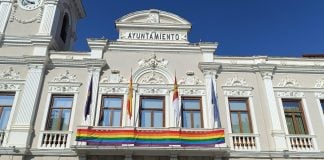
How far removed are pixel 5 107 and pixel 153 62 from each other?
7.08m

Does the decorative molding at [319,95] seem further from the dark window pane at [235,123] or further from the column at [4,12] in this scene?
the column at [4,12]

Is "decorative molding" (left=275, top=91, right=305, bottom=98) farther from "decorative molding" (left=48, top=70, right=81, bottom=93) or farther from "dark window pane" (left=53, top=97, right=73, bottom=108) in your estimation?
"dark window pane" (left=53, top=97, right=73, bottom=108)

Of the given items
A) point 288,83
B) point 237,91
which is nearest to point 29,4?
point 237,91

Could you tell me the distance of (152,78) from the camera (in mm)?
16031

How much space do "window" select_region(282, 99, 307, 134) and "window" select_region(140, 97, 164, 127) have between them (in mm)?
5852

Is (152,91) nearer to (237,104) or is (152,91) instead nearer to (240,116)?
(237,104)

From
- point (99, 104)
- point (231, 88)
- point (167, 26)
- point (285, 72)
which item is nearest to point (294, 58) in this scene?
point (285, 72)

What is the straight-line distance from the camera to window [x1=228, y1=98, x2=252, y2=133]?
49.5ft

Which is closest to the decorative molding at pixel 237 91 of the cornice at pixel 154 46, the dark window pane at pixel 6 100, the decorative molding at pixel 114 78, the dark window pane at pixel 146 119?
the cornice at pixel 154 46

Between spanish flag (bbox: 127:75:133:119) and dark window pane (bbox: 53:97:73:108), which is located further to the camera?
dark window pane (bbox: 53:97:73:108)

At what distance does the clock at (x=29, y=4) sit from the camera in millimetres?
17844

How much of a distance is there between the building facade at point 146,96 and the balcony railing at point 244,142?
4 cm

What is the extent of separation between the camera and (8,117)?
48.1ft

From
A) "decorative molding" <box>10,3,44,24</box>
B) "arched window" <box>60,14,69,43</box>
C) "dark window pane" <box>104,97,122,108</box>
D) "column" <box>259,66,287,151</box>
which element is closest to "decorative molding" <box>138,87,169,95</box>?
"dark window pane" <box>104,97,122,108</box>
